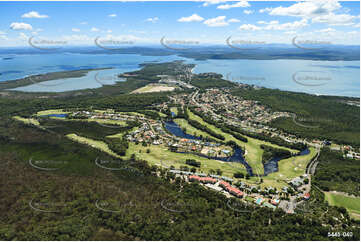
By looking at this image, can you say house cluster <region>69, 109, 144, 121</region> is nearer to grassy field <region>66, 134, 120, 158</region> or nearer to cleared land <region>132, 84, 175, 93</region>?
grassy field <region>66, 134, 120, 158</region>

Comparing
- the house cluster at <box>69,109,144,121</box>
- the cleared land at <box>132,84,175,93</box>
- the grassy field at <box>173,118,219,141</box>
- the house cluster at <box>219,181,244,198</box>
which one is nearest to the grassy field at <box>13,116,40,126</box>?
the house cluster at <box>69,109,144,121</box>

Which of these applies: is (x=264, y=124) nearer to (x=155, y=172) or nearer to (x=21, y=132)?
(x=155, y=172)

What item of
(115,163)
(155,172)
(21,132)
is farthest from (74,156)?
(21,132)

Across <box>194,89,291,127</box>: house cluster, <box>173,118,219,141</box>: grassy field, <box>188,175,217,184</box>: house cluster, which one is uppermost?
<box>194,89,291,127</box>: house cluster

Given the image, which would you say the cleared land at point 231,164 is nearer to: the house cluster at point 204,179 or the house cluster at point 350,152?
the house cluster at point 204,179

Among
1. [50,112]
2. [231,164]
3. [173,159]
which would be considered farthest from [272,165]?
[50,112]


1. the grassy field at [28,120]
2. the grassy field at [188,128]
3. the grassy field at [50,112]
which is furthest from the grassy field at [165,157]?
the grassy field at [50,112]

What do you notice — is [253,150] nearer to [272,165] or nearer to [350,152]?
[272,165]

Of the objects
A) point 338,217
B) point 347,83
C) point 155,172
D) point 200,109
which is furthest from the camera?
point 347,83
